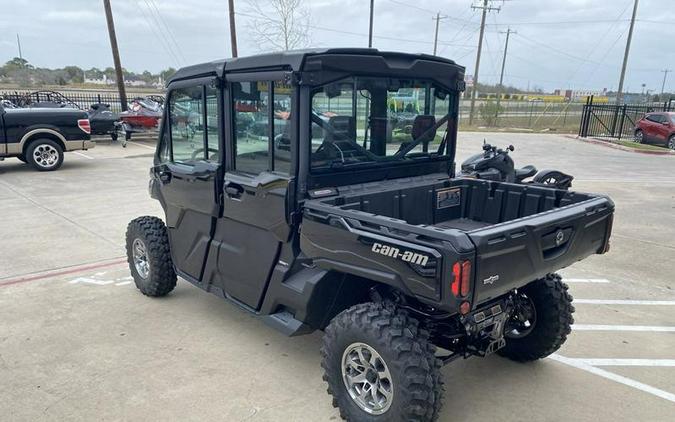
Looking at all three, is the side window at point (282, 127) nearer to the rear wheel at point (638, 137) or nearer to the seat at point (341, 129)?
the seat at point (341, 129)

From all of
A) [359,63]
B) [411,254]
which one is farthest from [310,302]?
[359,63]

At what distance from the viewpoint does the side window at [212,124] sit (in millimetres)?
3859

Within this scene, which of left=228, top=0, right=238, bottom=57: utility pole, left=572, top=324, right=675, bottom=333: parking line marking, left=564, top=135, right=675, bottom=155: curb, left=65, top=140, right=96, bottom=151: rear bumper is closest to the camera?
left=572, top=324, right=675, bottom=333: parking line marking

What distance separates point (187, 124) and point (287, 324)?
191cm

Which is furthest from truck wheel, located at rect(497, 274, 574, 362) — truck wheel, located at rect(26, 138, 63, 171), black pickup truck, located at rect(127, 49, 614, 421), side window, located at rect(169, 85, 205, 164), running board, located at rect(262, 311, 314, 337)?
truck wheel, located at rect(26, 138, 63, 171)

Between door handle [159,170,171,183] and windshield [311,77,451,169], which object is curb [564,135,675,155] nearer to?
windshield [311,77,451,169]

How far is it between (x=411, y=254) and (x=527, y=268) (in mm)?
699

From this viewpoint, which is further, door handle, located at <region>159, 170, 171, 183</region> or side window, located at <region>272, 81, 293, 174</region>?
door handle, located at <region>159, 170, 171, 183</region>

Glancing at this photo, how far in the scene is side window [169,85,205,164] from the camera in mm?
4070

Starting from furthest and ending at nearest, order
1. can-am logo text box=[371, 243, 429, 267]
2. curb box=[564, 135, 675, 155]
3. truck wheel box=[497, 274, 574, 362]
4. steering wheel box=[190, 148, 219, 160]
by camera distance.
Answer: curb box=[564, 135, 675, 155] → steering wheel box=[190, 148, 219, 160] → truck wheel box=[497, 274, 574, 362] → can-am logo text box=[371, 243, 429, 267]

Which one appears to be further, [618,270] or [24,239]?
[24,239]

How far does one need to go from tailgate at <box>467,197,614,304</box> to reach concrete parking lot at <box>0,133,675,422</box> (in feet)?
3.30

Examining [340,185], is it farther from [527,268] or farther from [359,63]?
[527,268]

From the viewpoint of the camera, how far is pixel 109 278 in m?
5.53
